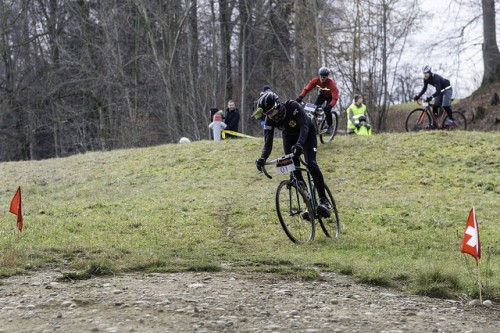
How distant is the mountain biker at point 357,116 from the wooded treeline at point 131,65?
13.4 m

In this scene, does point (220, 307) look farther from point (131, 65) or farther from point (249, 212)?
point (131, 65)

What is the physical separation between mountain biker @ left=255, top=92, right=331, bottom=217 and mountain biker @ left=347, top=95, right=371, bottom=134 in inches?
527

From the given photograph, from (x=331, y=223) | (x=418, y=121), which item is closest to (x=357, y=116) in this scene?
(x=418, y=121)

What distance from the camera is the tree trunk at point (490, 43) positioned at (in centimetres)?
3169

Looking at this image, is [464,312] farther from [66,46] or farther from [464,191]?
[66,46]

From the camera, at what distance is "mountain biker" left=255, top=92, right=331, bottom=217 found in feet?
34.3

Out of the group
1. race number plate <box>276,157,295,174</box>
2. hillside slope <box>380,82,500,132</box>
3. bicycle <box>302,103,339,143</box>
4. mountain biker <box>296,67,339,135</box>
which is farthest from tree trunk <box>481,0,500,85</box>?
race number plate <box>276,157,295,174</box>

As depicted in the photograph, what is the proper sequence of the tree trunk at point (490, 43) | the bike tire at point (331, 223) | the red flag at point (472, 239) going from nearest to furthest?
the red flag at point (472, 239)
the bike tire at point (331, 223)
the tree trunk at point (490, 43)

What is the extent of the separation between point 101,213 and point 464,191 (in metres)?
7.84

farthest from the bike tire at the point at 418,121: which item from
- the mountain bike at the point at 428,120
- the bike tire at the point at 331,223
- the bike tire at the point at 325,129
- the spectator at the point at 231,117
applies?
the bike tire at the point at 331,223

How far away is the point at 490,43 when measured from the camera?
3175 cm

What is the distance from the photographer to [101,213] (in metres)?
14.3

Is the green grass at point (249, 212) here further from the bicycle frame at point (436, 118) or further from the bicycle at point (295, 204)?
the bicycle frame at point (436, 118)

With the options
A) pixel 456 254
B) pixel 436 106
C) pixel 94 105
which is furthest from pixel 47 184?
pixel 94 105
